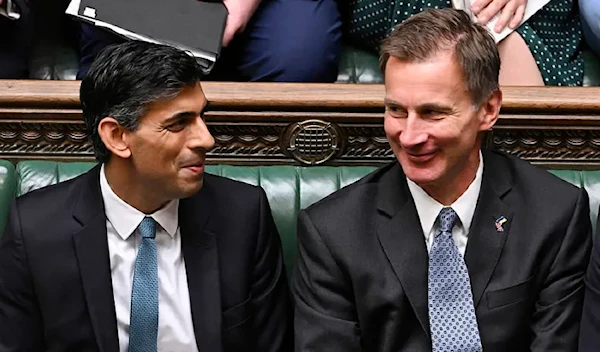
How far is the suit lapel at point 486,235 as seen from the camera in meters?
1.31

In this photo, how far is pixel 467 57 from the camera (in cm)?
124

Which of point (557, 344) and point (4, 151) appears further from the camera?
point (4, 151)

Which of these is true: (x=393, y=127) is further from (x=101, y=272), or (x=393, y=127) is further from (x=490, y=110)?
(x=101, y=272)

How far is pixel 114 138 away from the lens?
1.31 meters

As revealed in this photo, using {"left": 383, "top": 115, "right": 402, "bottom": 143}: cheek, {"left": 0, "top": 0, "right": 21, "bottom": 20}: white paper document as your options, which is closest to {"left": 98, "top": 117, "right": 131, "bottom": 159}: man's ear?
{"left": 383, "top": 115, "right": 402, "bottom": 143}: cheek

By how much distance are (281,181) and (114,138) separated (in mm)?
350

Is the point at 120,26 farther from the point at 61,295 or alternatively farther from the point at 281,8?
the point at 61,295

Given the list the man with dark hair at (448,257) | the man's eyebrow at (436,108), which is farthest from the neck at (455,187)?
the man's eyebrow at (436,108)

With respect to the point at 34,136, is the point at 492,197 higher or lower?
higher

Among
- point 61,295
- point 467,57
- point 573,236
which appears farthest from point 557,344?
point 61,295

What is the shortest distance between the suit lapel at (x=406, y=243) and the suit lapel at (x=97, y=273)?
0.37 metres

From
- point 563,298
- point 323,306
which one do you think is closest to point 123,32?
point 323,306

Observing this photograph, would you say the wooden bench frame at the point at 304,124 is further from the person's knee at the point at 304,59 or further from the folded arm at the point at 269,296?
the folded arm at the point at 269,296

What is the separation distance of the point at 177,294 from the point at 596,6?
867 millimetres
